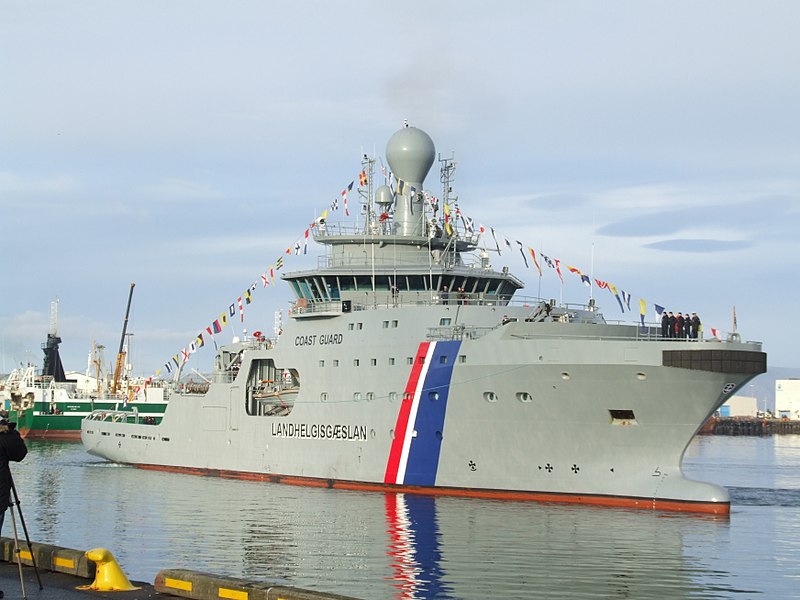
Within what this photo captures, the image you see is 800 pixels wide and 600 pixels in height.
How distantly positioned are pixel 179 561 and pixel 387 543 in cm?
461

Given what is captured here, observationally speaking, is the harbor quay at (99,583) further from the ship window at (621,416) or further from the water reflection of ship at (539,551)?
the ship window at (621,416)

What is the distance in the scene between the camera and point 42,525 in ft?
86.8

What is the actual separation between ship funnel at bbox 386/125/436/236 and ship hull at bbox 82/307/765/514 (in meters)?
5.27

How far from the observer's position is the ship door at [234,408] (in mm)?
37094

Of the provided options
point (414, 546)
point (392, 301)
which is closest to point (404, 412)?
point (392, 301)

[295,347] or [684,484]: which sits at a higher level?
[295,347]

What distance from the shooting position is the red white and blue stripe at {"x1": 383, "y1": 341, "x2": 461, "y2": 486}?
2984 centimetres

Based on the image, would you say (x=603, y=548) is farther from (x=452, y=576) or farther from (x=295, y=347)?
(x=295, y=347)

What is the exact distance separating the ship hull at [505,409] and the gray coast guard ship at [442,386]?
0.14 ft

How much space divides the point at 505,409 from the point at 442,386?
2008 millimetres

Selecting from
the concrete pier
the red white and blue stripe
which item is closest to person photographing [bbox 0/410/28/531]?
the red white and blue stripe

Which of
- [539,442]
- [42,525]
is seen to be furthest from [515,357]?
[42,525]

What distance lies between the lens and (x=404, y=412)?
1202 inches

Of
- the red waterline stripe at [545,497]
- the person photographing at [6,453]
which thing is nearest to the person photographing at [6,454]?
the person photographing at [6,453]
